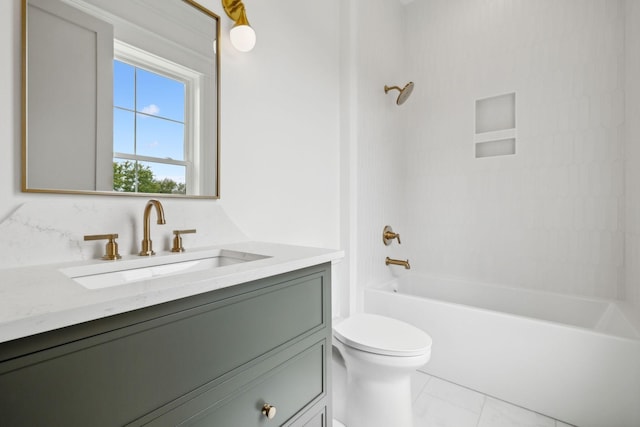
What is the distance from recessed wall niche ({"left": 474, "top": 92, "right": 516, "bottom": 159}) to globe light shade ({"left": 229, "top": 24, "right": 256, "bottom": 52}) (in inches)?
78.2

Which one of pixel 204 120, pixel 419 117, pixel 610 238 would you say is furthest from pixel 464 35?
pixel 204 120

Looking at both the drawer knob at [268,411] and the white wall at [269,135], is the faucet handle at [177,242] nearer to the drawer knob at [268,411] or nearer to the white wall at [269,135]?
the white wall at [269,135]

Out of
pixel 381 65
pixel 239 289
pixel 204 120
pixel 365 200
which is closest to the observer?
pixel 239 289

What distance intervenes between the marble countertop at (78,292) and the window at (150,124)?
1.07 ft

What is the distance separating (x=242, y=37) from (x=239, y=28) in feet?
0.12

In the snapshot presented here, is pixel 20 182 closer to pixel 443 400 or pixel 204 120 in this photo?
pixel 204 120

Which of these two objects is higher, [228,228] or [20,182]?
[20,182]

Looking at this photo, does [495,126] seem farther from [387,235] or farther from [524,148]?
[387,235]

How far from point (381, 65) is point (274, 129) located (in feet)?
4.56

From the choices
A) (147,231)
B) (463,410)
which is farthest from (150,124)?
(463,410)

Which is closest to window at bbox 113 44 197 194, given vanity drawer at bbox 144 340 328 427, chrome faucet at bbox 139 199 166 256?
chrome faucet at bbox 139 199 166 256

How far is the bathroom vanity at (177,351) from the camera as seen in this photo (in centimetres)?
48

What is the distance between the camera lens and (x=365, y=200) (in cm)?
225

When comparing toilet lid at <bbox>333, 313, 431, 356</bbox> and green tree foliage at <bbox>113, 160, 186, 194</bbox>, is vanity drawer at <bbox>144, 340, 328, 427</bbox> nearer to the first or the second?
toilet lid at <bbox>333, 313, 431, 356</bbox>
